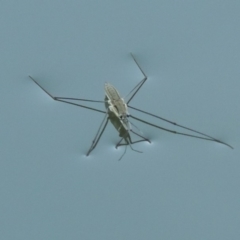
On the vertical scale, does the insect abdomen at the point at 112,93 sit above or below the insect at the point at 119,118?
above

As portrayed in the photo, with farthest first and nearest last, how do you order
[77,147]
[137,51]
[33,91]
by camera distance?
[137,51]
[33,91]
[77,147]

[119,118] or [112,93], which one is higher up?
[112,93]

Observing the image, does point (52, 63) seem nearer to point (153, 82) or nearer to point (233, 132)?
point (153, 82)

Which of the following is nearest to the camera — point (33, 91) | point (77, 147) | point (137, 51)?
point (77, 147)

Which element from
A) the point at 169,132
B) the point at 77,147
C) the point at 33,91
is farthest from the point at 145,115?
the point at 33,91

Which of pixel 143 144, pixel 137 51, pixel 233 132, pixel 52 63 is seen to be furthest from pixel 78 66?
pixel 233 132

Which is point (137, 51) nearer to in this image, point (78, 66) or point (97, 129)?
point (78, 66)

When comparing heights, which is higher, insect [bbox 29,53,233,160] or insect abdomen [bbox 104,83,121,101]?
insect abdomen [bbox 104,83,121,101]

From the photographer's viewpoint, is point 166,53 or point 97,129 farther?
point 166,53

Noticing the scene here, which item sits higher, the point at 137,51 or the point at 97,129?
the point at 137,51
